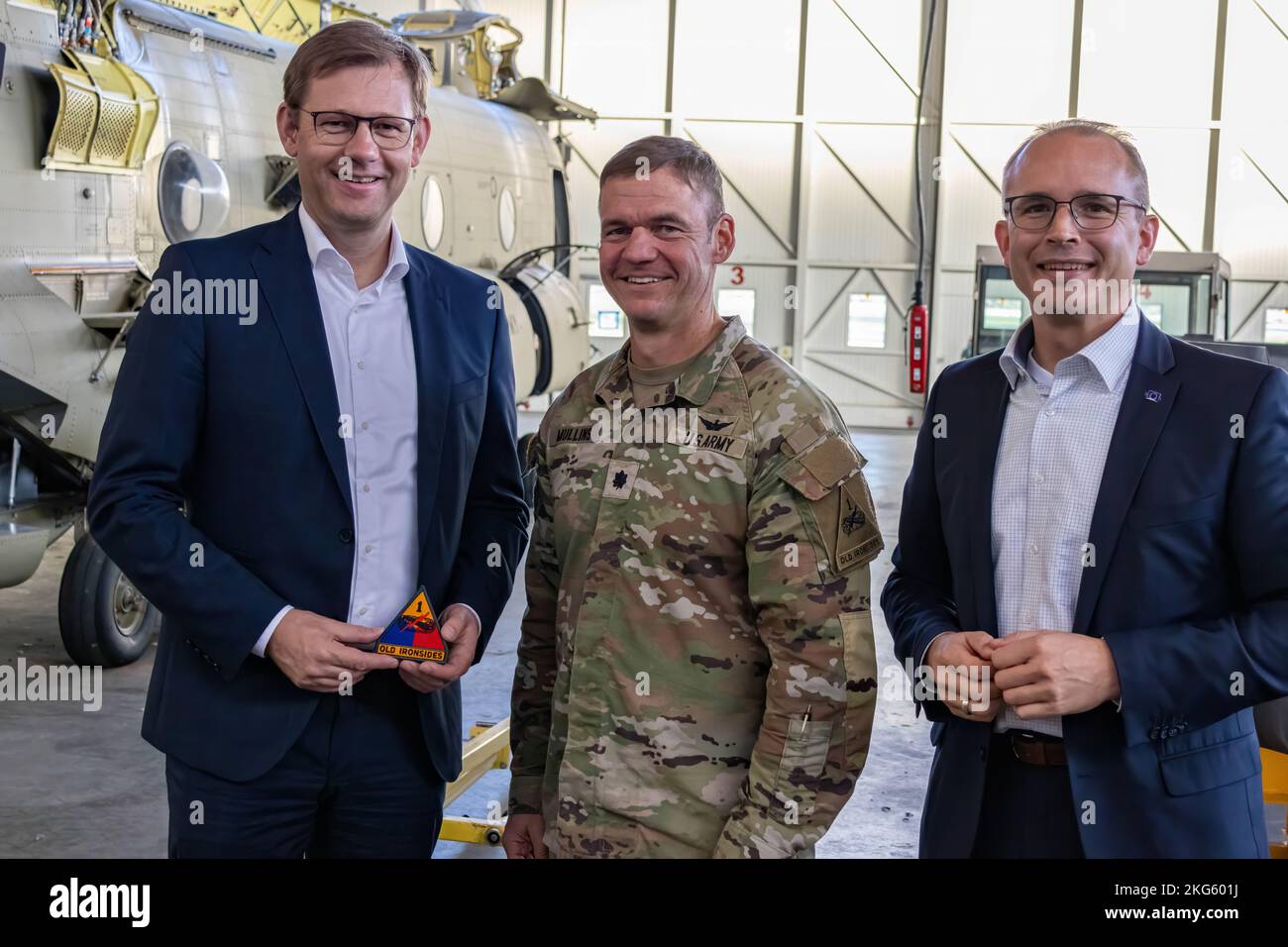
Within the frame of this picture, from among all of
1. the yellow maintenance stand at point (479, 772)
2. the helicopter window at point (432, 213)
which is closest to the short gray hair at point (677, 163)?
the yellow maintenance stand at point (479, 772)

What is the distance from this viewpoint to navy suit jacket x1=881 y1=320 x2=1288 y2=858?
71.9 inches

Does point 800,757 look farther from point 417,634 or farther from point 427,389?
point 427,389

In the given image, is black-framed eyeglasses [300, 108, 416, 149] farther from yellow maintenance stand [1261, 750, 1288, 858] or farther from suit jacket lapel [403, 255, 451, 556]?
yellow maintenance stand [1261, 750, 1288, 858]

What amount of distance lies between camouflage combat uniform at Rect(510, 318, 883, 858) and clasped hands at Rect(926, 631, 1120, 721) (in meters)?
0.18

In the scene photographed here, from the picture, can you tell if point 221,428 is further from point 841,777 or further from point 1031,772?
point 1031,772

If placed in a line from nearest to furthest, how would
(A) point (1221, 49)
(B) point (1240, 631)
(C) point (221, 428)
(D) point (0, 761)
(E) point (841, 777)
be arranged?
(B) point (1240, 631)
(E) point (841, 777)
(C) point (221, 428)
(D) point (0, 761)
(A) point (1221, 49)

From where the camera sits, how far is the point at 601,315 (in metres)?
24.1

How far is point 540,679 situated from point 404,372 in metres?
0.62

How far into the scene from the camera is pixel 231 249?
2.17 m

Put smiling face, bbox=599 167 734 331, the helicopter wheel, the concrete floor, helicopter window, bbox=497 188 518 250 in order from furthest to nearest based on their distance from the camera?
helicopter window, bbox=497 188 518 250
the helicopter wheel
the concrete floor
smiling face, bbox=599 167 734 331

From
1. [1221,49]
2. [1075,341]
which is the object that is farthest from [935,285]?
[1075,341]
